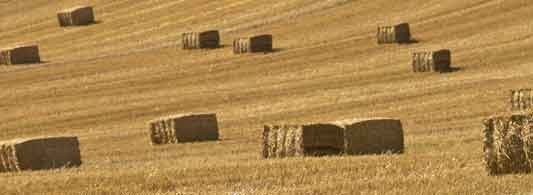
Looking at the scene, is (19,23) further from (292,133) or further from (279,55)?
(292,133)

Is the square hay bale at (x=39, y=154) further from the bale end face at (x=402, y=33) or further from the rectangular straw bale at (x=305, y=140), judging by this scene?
the bale end face at (x=402, y=33)

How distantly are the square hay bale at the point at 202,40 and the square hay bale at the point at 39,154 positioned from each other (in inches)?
1027

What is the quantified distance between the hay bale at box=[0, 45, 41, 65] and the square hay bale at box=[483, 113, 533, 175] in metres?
34.1

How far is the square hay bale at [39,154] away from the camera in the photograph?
20.1 m

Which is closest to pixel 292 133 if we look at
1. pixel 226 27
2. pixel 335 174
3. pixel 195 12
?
pixel 335 174

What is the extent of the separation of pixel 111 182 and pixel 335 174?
2517mm

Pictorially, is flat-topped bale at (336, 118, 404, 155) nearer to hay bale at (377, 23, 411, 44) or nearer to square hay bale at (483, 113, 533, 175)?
square hay bale at (483, 113, 533, 175)

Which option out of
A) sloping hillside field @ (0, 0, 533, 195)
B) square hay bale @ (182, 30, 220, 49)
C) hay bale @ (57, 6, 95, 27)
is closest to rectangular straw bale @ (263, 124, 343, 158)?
sloping hillside field @ (0, 0, 533, 195)

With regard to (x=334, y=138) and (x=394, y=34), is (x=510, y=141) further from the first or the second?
(x=394, y=34)

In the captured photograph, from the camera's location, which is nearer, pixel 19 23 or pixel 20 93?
pixel 20 93

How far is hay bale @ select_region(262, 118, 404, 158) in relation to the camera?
63.5 feet

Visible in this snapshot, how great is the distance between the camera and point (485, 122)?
1520 cm

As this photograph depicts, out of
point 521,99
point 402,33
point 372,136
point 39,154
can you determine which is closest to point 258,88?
point 402,33

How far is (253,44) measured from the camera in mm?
44406
